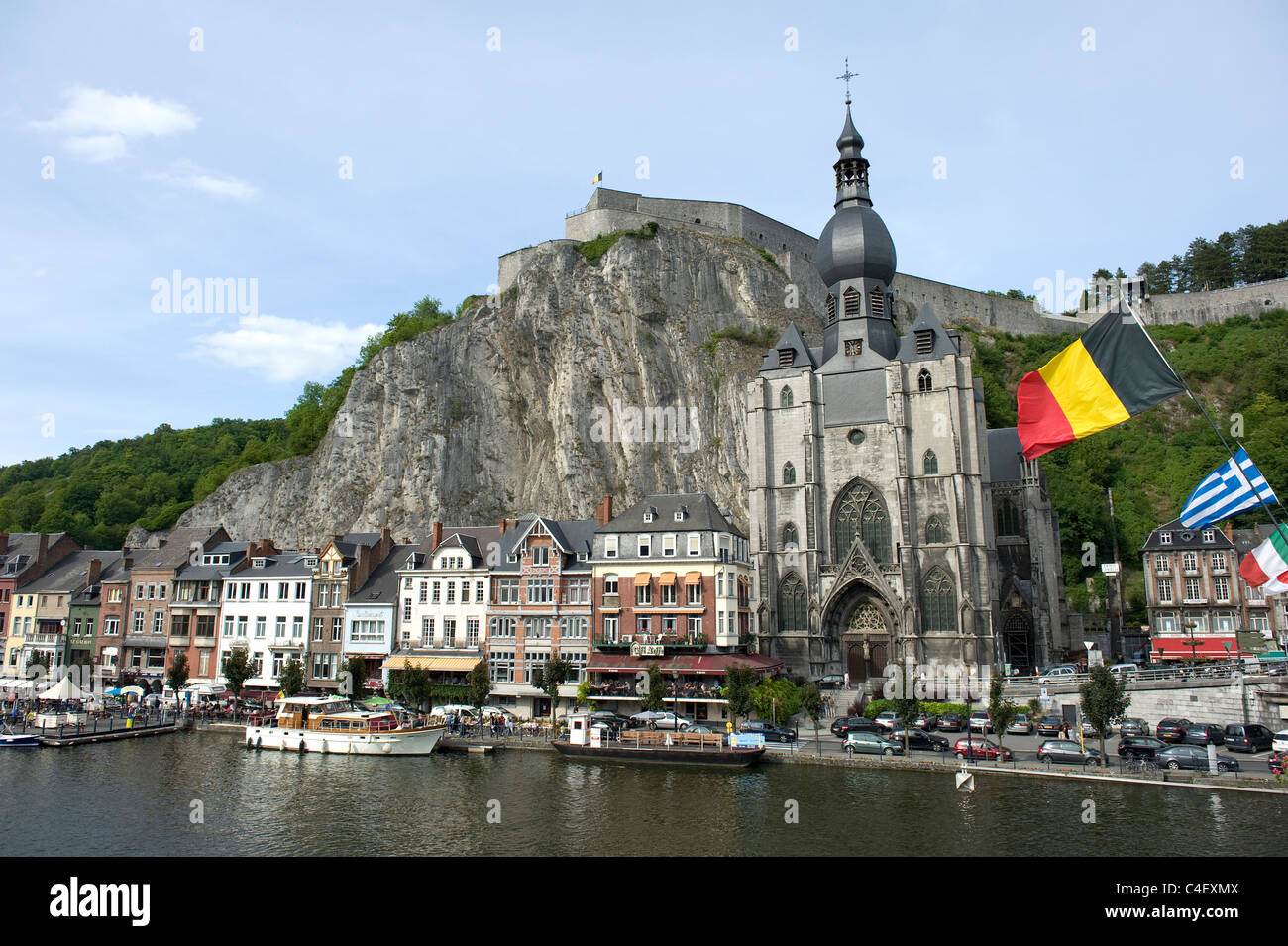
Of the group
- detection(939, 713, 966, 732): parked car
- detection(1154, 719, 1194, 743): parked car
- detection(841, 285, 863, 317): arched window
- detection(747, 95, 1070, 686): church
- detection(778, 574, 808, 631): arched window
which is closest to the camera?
detection(1154, 719, 1194, 743): parked car

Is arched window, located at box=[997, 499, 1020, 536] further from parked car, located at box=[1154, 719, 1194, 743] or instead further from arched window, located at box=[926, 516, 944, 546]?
parked car, located at box=[1154, 719, 1194, 743]

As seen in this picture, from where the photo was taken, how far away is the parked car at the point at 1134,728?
39969 millimetres

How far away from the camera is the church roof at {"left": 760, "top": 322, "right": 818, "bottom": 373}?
6072 centimetres

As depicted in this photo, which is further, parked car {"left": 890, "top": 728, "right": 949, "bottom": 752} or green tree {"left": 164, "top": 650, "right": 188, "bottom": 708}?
green tree {"left": 164, "top": 650, "right": 188, "bottom": 708}

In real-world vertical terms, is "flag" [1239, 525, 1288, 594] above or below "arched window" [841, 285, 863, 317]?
below

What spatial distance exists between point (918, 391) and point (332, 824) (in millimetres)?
42919

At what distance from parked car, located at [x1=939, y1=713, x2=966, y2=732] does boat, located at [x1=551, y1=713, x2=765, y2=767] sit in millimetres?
11949

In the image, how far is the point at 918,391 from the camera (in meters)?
56.9

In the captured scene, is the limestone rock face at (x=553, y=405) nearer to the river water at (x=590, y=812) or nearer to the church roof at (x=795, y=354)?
the church roof at (x=795, y=354)

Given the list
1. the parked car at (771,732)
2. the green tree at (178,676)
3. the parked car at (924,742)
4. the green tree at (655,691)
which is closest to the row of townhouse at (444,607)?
the green tree at (655,691)

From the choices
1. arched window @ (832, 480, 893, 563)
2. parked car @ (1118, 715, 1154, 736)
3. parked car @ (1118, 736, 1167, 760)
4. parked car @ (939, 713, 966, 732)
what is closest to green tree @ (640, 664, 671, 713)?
parked car @ (939, 713, 966, 732)

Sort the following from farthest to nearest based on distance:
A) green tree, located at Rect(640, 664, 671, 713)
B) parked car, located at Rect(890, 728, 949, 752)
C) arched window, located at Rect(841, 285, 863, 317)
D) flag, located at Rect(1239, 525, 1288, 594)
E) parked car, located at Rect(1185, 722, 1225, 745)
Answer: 1. arched window, located at Rect(841, 285, 863, 317)
2. green tree, located at Rect(640, 664, 671, 713)
3. parked car, located at Rect(890, 728, 949, 752)
4. parked car, located at Rect(1185, 722, 1225, 745)
5. flag, located at Rect(1239, 525, 1288, 594)

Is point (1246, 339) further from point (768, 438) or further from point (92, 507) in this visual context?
point (92, 507)
